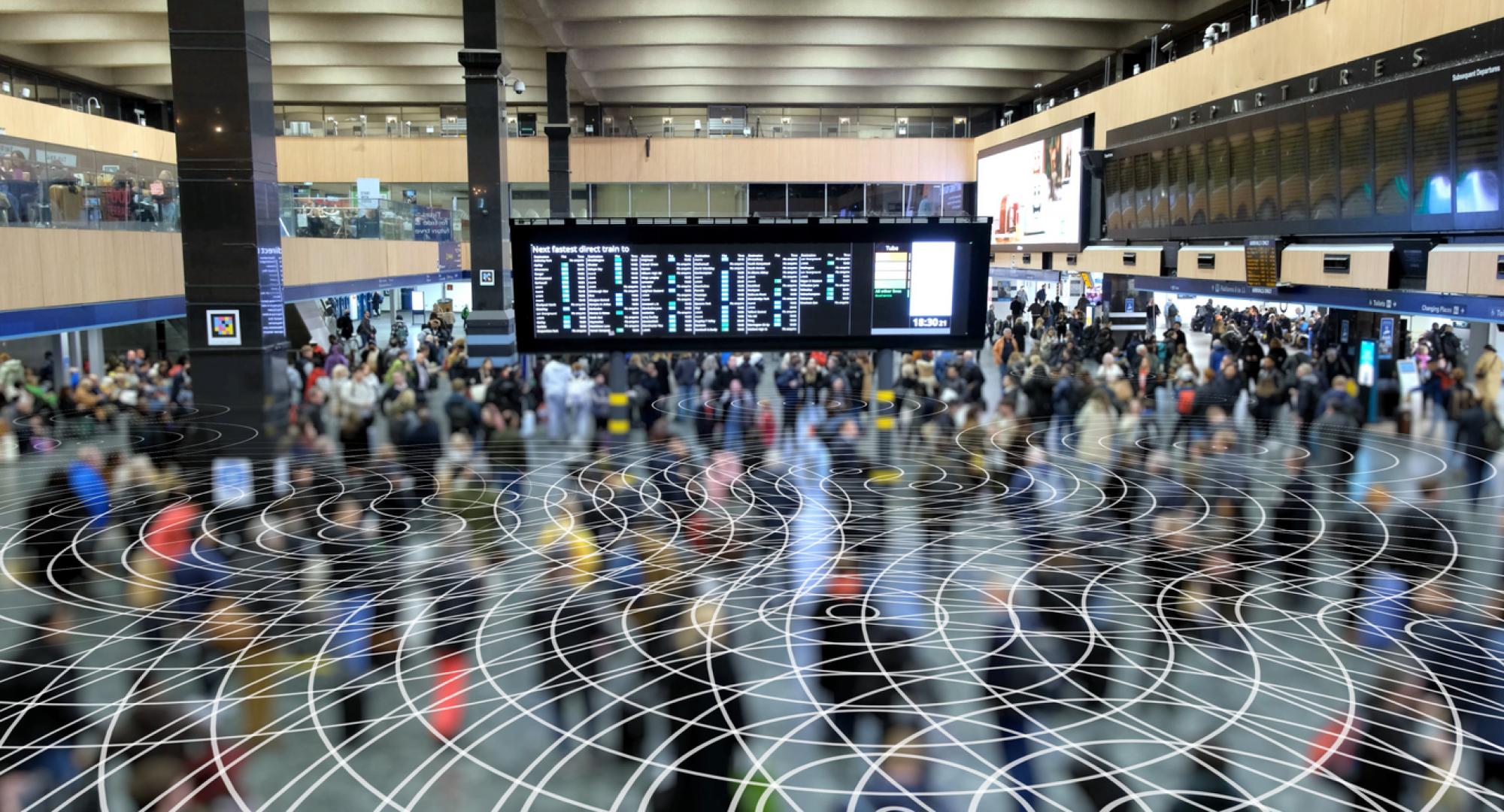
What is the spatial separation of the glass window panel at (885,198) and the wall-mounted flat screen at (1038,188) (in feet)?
10.1

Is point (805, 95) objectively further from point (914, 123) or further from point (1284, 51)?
point (1284, 51)

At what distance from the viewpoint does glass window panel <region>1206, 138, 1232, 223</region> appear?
20.9 meters

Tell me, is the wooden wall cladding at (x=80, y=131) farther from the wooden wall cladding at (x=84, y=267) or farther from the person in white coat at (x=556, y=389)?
the person in white coat at (x=556, y=389)

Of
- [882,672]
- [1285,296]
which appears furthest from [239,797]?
[1285,296]

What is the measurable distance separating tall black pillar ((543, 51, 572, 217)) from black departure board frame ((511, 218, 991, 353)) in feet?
59.3

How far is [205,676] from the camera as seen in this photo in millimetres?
7785

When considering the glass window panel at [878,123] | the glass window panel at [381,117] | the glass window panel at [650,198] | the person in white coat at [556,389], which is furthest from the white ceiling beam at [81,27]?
the glass window panel at [878,123]

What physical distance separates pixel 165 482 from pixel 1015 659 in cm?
931

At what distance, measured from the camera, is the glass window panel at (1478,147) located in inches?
547

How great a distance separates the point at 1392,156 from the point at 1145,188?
8.80 meters

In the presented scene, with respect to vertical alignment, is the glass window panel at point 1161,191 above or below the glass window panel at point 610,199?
below

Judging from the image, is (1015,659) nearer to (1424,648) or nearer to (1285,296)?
(1424,648)

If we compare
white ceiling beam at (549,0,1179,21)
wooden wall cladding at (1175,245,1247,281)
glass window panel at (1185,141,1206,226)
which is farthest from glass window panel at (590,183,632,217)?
glass window panel at (1185,141,1206,226)

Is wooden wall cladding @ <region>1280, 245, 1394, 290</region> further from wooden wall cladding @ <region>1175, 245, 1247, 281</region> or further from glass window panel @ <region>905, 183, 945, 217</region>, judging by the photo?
glass window panel @ <region>905, 183, 945, 217</region>
